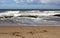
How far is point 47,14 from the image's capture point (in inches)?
38.1

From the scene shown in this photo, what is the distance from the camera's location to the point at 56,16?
0.97 metres

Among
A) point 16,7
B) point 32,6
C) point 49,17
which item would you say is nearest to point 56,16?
point 49,17

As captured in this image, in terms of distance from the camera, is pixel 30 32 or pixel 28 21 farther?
pixel 28 21

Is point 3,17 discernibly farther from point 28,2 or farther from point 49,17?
point 49,17

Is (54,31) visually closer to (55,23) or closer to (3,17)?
(55,23)

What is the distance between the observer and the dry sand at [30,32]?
79 cm

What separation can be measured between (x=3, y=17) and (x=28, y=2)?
0.20m

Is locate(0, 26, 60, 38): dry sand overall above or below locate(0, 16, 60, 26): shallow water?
below

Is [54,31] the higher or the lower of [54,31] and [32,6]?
the lower

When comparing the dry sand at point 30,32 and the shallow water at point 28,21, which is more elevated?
the shallow water at point 28,21

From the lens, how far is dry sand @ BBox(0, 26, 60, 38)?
0.79 meters

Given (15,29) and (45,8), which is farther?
(45,8)

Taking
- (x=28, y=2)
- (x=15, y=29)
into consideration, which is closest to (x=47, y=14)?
(x=28, y=2)

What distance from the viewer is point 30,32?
2.65 ft
